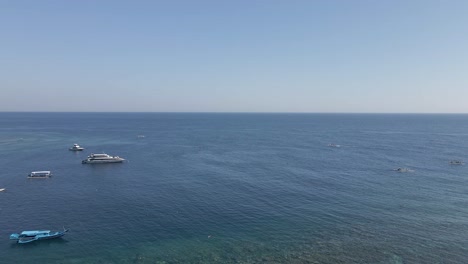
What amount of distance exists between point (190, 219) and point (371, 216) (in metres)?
43.8

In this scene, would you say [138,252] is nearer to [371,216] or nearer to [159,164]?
[371,216]

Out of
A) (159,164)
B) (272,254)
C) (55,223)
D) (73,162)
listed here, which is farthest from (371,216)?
(73,162)

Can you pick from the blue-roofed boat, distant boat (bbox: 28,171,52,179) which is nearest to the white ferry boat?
distant boat (bbox: 28,171,52,179)

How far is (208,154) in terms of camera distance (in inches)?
6580

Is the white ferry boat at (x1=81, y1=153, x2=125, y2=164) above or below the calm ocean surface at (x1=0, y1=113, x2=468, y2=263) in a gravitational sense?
above

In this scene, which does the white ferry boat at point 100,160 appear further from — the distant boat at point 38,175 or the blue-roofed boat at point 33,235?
the blue-roofed boat at point 33,235

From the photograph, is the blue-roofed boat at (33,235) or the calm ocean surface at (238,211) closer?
the calm ocean surface at (238,211)

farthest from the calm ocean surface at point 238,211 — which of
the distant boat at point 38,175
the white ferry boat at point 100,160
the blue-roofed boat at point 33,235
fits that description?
the white ferry boat at point 100,160

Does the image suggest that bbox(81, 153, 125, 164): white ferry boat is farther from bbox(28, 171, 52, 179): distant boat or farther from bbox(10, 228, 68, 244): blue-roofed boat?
bbox(10, 228, 68, 244): blue-roofed boat

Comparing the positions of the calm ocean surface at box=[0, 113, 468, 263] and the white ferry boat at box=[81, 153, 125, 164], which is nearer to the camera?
the calm ocean surface at box=[0, 113, 468, 263]

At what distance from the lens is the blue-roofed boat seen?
6297cm

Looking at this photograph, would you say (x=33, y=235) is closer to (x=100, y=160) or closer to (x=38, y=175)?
(x=38, y=175)

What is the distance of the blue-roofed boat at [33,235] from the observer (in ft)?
207

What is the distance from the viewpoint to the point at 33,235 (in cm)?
6388
